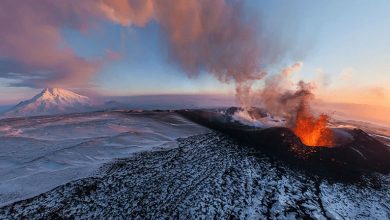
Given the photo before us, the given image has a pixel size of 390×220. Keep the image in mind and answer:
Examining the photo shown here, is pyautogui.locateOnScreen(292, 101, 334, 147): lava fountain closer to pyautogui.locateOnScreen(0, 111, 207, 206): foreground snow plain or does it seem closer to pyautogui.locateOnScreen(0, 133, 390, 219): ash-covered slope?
pyautogui.locateOnScreen(0, 133, 390, 219): ash-covered slope

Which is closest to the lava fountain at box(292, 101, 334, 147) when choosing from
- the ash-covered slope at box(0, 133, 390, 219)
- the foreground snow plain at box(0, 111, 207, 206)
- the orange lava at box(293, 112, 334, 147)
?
the orange lava at box(293, 112, 334, 147)

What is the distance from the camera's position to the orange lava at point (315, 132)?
34.0 meters

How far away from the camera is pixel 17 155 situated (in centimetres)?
2392

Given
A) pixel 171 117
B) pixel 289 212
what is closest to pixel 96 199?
pixel 289 212

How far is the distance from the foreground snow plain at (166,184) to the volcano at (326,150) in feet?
7.18

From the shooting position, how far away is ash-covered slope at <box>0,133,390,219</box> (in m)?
14.8

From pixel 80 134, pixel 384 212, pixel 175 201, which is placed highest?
pixel 80 134

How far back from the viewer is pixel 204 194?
17.1 m

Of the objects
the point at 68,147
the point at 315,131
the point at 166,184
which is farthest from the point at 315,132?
the point at 68,147

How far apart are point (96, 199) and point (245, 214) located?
34.1ft

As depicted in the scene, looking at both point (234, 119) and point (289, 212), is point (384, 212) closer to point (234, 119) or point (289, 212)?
point (289, 212)

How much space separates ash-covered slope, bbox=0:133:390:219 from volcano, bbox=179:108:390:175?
246 centimetres

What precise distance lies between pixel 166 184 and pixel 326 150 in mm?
20787

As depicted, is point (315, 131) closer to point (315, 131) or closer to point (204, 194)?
point (315, 131)
